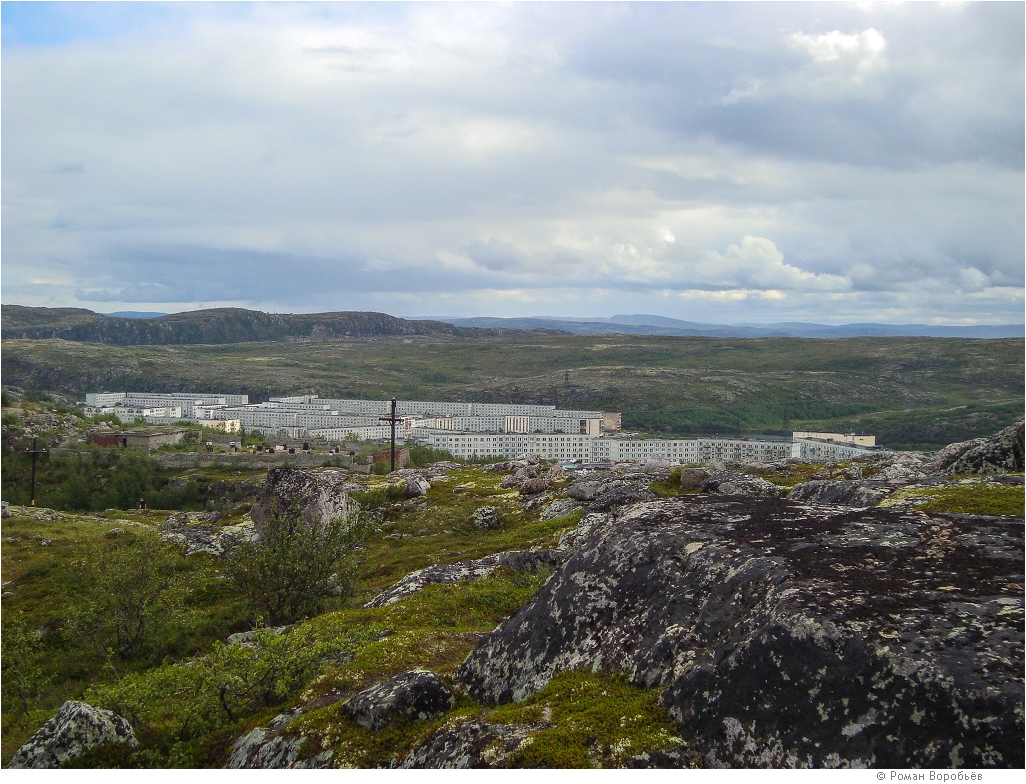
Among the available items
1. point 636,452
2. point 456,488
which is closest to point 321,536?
point 456,488

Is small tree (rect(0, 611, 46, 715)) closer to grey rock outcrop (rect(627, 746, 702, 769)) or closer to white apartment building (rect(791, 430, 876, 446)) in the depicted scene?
grey rock outcrop (rect(627, 746, 702, 769))

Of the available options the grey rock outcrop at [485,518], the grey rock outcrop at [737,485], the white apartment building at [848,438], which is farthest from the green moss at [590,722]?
the white apartment building at [848,438]

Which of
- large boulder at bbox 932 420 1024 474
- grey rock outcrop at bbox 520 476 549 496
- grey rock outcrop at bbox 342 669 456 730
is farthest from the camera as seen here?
grey rock outcrop at bbox 520 476 549 496

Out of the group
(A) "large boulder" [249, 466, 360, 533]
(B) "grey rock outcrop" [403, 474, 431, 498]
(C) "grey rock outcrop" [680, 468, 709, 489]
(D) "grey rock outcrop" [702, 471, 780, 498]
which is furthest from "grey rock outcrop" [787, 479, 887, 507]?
(B) "grey rock outcrop" [403, 474, 431, 498]

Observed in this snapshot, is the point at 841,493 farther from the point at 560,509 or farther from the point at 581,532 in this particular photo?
the point at 560,509

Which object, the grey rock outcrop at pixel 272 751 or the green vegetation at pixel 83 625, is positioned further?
the green vegetation at pixel 83 625

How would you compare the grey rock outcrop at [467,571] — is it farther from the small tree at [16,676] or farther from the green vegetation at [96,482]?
the green vegetation at [96,482]

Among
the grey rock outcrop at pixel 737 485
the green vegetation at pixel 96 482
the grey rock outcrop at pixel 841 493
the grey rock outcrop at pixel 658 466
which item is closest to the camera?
the grey rock outcrop at pixel 841 493

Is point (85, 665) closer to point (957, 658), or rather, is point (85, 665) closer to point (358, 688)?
point (358, 688)
